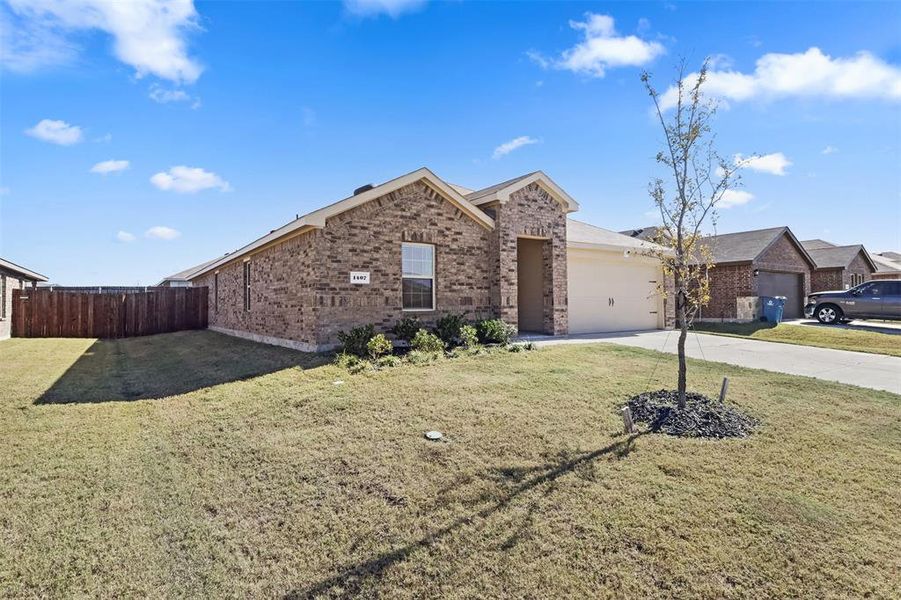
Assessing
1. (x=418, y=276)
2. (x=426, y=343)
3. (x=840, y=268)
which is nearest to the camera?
(x=426, y=343)

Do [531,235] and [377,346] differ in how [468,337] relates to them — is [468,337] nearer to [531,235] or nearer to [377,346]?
[377,346]

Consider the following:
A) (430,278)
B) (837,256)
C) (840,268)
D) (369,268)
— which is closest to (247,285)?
(369,268)

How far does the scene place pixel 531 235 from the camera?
13352 millimetres

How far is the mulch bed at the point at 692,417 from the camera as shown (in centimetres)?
545

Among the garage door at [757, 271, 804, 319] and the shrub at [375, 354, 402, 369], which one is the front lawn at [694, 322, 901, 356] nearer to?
the garage door at [757, 271, 804, 319]

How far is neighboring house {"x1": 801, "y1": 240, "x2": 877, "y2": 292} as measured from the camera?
2628cm

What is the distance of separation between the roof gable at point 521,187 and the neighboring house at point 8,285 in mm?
18333

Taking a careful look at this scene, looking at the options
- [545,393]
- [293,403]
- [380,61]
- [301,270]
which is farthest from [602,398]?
[380,61]

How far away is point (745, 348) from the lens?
11.7 meters

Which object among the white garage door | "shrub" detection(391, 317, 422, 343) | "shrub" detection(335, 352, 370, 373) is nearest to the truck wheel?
the white garage door

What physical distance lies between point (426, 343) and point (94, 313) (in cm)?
1756

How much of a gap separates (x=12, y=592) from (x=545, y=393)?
5.90m

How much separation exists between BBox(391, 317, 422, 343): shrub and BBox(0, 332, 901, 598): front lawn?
3402 millimetres

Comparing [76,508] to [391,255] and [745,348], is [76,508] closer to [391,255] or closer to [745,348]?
[391,255]
